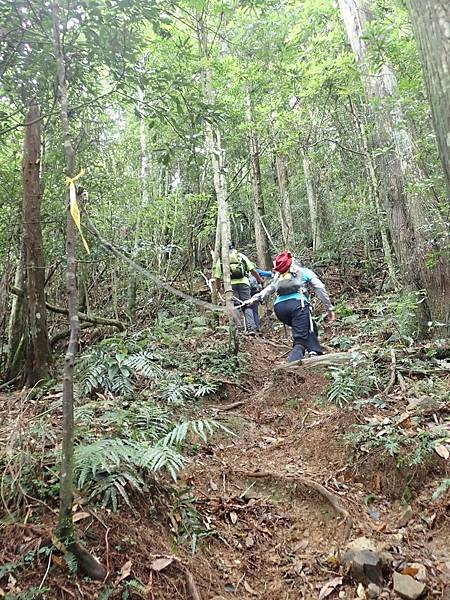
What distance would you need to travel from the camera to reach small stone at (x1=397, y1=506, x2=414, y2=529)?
3773 millimetres

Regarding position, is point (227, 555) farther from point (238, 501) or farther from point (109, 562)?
point (109, 562)

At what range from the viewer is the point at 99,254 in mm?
10164

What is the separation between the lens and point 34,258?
685 centimetres

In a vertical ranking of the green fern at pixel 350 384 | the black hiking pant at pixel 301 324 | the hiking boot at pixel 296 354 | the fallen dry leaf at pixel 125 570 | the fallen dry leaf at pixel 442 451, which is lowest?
the fallen dry leaf at pixel 125 570

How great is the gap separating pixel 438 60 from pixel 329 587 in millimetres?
3561

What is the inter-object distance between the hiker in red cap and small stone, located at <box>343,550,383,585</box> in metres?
4.17

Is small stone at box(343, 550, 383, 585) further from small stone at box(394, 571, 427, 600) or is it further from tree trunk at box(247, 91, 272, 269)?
tree trunk at box(247, 91, 272, 269)

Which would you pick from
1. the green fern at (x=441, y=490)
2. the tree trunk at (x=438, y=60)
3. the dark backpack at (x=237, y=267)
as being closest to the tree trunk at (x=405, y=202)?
the dark backpack at (x=237, y=267)

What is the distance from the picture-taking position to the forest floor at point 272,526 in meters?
2.95

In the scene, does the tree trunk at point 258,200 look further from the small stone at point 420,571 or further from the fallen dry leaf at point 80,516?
the fallen dry leaf at point 80,516

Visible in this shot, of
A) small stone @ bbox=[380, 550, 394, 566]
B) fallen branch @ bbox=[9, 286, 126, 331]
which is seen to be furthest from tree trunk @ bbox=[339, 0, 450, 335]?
fallen branch @ bbox=[9, 286, 126, 331]

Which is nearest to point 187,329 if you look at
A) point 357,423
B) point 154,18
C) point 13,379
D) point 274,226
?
point 13,379

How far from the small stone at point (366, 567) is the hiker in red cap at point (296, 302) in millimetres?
4175

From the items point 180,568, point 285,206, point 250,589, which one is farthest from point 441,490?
point 285,206
